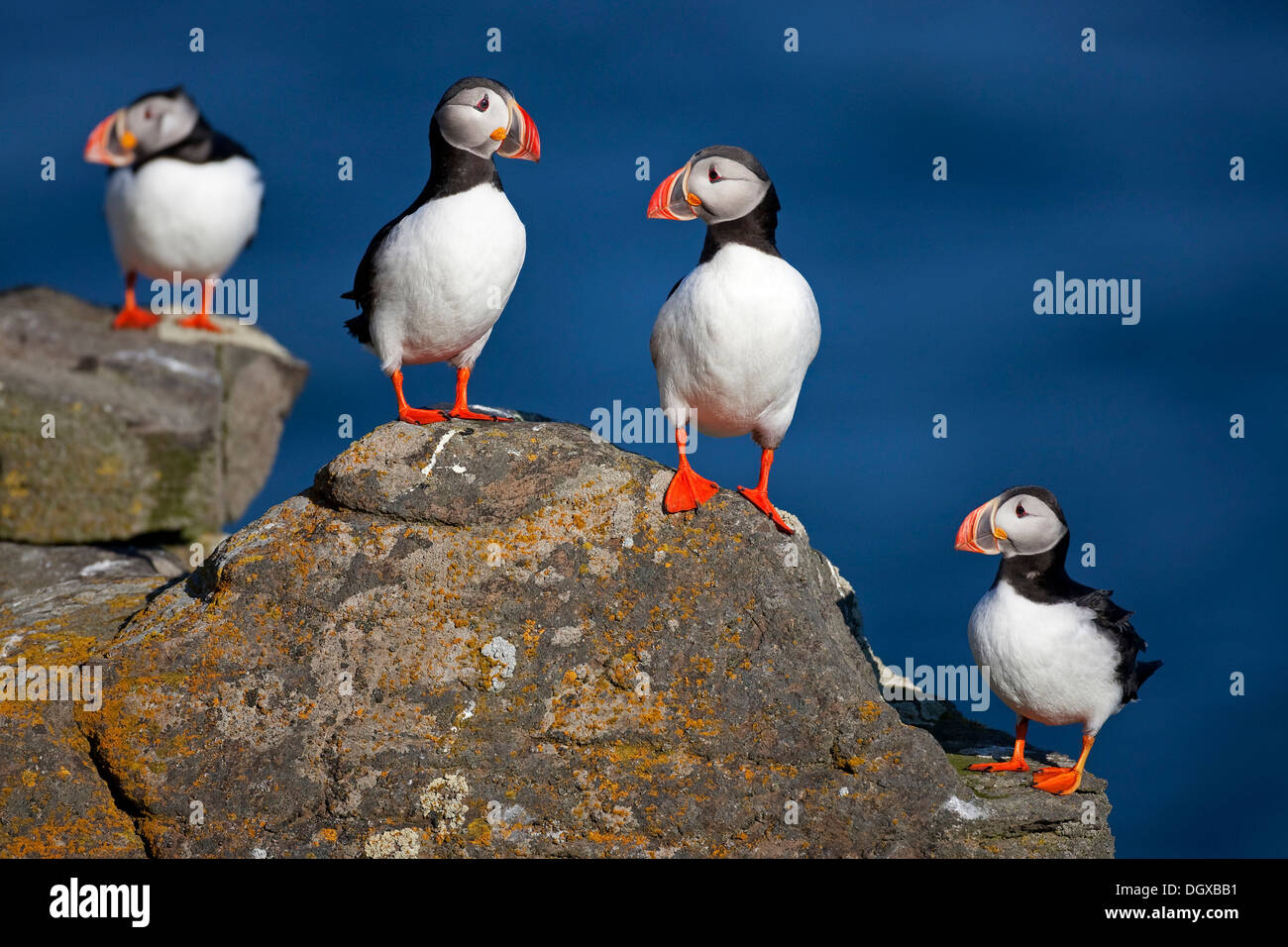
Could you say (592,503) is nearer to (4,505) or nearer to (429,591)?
(429,591)

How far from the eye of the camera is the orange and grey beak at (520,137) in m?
7.43

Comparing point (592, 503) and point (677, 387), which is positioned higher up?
point (677, 387)

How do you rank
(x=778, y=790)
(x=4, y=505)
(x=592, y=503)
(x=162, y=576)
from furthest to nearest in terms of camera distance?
1. (x=4, y=505)
2. (x=162, y=576)
3. (x=592, y=503)
4. (x=778, y=790)

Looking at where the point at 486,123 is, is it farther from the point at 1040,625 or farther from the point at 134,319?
the point at 134,319

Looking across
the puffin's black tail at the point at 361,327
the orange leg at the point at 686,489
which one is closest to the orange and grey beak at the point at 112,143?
the puffin's black tail at the point at 361,327

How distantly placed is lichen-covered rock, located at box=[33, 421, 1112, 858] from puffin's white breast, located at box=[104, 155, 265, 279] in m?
6.61

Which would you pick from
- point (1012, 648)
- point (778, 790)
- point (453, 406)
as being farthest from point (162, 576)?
point (1012, 648)

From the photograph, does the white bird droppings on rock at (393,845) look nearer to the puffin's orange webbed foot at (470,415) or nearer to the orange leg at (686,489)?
the orange leg at (686,489)

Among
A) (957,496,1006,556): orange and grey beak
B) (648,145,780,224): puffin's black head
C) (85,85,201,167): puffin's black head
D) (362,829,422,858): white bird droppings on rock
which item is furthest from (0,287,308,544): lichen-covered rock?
(957,496,1006,556): orange and grey beak

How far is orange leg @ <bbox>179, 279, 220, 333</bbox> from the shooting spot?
45.3 feet

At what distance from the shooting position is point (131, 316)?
13.4 m

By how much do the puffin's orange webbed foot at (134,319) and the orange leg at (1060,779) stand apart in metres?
9.28

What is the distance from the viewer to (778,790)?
657 cm

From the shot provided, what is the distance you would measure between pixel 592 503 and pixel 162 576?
3144 millimetres
